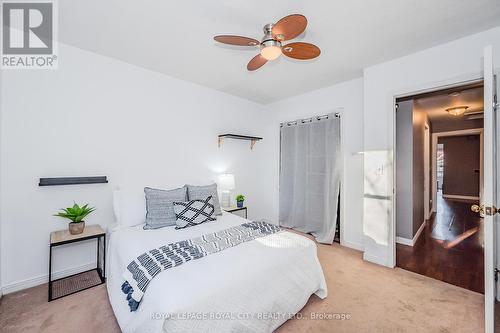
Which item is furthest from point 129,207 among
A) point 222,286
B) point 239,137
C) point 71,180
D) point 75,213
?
point 239,137

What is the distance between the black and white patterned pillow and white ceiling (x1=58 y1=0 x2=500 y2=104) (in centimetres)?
182

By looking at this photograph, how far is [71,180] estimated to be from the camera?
2.31 metres

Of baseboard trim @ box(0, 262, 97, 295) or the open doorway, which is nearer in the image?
baseboard trim @ box(0, 262, 97, 295)

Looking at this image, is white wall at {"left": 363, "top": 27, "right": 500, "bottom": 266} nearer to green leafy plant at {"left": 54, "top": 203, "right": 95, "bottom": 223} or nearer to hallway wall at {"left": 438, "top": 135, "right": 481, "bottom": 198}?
green leafy plant at {"left": 54, "top": 203, "right": 95, "bottom": 223}

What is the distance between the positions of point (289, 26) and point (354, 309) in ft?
8.02

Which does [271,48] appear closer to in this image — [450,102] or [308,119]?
[308,119]

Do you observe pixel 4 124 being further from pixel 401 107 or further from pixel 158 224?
pixel 401 107

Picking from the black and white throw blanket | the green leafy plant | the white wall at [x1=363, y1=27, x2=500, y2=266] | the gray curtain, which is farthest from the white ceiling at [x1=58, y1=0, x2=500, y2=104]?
the black and white throw blanket

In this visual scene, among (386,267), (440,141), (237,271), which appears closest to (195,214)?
(237,271)

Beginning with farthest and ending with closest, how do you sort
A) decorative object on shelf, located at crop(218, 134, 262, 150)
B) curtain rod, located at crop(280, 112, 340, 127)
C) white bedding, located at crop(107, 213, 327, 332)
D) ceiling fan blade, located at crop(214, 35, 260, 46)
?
decorative object on shelf, located at crop(218, 134, 262, 150) → curtain rod, located at crop(280, 112, 340, 127) → ceiling fan blade, located at crop(214, 35, 260, 46) → white bedding, located at crop(107, 213, 327, 332)

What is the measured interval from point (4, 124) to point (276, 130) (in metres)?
3.77

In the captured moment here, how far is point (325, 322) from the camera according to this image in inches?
69.1

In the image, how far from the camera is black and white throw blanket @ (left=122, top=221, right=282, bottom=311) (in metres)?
1.42

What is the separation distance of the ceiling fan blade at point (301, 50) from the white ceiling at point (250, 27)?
0.32 meters
